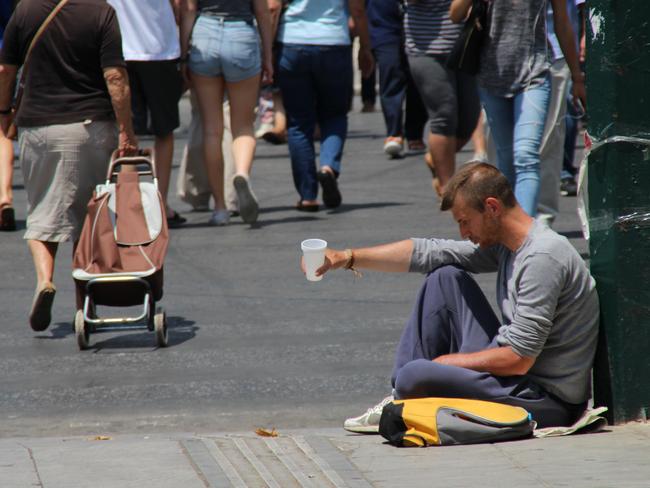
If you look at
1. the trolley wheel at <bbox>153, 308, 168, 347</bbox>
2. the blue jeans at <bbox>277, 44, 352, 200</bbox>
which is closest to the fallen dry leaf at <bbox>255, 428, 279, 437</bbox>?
the trolley wheel at <bbox>153, 308, 168, 347</bbox>

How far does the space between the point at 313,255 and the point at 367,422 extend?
2.36 ft

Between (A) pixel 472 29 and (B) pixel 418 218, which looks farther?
(B) pixel 418 218

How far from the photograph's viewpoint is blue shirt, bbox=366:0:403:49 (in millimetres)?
13762

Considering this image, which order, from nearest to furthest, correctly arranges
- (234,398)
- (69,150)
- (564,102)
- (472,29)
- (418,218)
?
(234,398)
(69,150)
(472,29)
(564,102)
(418,218)

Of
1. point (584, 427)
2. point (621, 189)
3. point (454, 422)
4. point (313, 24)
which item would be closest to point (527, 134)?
point (313, 24)

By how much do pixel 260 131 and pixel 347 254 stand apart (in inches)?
439

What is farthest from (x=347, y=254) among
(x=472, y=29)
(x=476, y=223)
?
(x=472, y=29)

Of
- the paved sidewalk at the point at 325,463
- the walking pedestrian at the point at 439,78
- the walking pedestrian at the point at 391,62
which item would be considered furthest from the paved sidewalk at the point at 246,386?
the walking pedestrian at the point at 391,62

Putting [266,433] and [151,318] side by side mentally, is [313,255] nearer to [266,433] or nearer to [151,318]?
[266,433]

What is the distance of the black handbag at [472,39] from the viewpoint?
8.23m

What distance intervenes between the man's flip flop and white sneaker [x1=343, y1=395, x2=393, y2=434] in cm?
225

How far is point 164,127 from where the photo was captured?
9.74 m

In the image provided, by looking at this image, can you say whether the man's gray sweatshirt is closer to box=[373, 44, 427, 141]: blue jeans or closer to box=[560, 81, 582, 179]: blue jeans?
box=[560, 81, 582, 179]: blue jeans

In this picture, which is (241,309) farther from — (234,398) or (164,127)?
(164,127)
